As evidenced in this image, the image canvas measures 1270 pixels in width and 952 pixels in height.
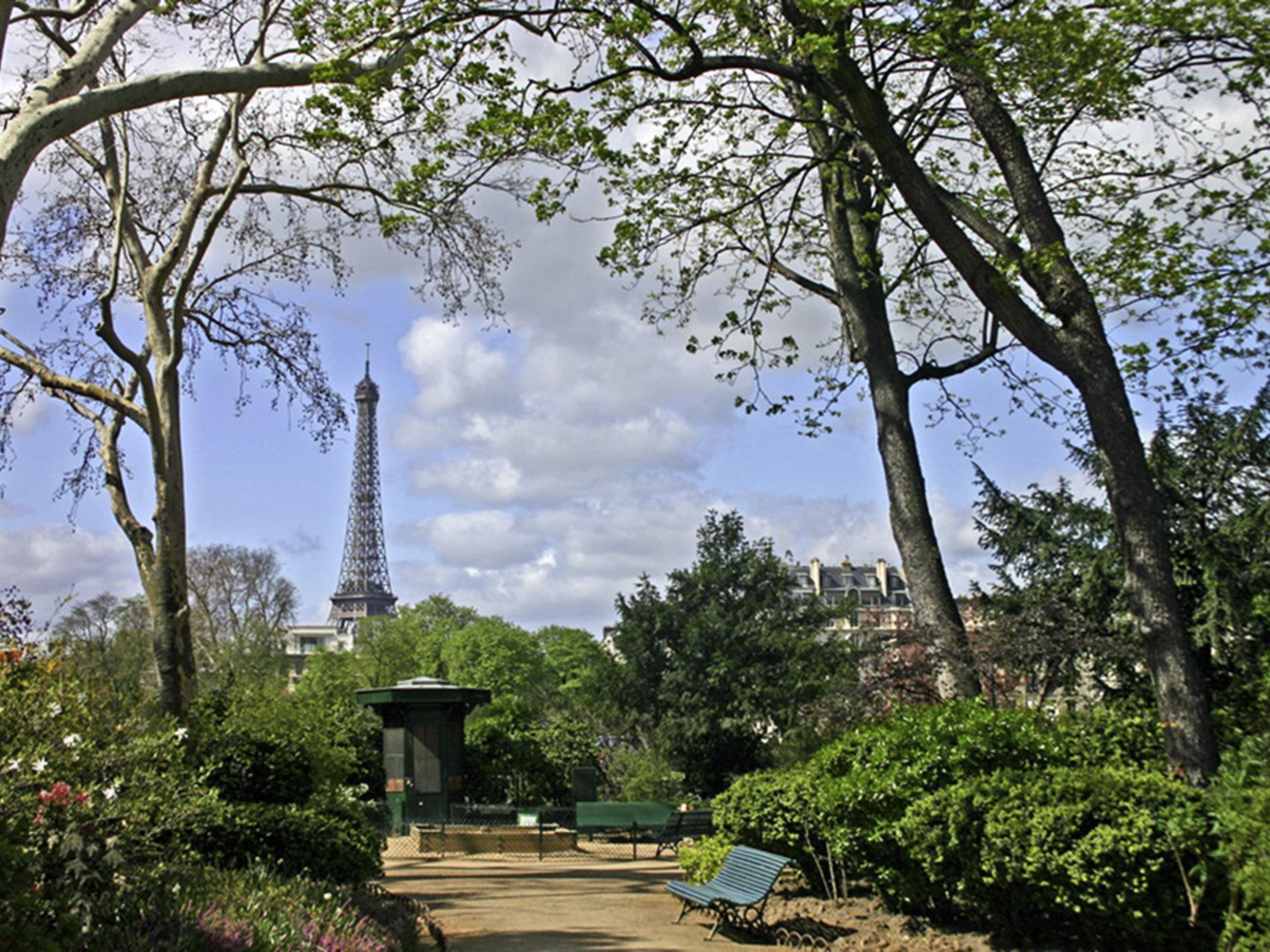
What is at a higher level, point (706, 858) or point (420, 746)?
point (420, 746)

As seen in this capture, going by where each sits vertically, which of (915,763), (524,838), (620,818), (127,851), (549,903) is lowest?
(524,838)

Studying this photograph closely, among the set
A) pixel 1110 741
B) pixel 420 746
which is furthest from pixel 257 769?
pixel 420 746

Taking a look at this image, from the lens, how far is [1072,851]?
903cm

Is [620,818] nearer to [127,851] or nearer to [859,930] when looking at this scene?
[859,930]

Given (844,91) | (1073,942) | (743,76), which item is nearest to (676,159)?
(743,76)

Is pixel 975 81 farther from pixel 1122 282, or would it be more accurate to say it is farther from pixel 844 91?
pixel 1122 282

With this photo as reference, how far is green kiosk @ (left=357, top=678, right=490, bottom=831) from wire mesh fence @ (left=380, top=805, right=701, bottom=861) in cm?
42

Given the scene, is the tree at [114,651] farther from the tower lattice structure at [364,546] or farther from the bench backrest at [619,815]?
the tower lattice structure at [364,546]

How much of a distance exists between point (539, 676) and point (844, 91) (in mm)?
68492

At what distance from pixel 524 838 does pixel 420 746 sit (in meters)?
3.35

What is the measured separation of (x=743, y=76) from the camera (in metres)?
14.2

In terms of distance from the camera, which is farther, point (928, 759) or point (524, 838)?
point (524, 838)

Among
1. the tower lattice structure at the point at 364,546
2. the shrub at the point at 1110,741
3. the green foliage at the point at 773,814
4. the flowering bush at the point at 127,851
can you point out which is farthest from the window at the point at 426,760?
the tower lattice structure at the point at 364,546

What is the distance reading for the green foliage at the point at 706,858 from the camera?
14398 millimetres
